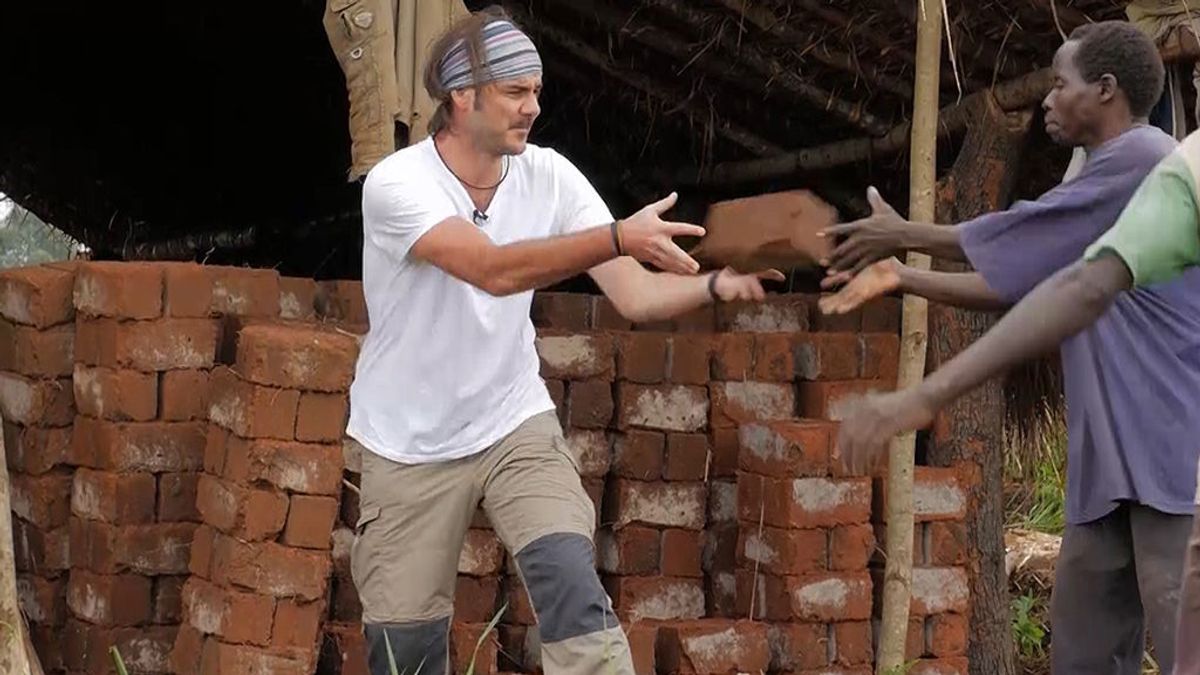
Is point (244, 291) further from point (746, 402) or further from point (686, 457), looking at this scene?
point (746, 402)

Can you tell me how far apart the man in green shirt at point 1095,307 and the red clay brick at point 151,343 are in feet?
9.12

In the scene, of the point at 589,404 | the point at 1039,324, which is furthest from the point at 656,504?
the point at 1039,324

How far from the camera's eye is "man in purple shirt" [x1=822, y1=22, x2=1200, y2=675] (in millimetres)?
3775

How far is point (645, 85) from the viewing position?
6.95 metres

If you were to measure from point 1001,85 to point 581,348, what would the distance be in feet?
5.44

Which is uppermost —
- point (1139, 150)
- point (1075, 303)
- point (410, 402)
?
point (1139, 150)

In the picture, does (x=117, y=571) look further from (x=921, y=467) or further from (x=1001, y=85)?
(x=1001, y=85)

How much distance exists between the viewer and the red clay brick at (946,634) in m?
5.75

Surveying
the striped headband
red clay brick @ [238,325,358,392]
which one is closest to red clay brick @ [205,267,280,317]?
red clay brick @ [238,325,358,392]

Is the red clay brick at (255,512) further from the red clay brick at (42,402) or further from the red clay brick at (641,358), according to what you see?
the red clay brick at (641,358)

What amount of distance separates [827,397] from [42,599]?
245 cm

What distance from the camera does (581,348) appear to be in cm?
545

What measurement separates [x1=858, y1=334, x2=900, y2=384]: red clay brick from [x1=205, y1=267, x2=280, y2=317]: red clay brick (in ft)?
6.07

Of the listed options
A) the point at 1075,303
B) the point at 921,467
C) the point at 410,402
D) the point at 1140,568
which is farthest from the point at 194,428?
the point at 1075,303
